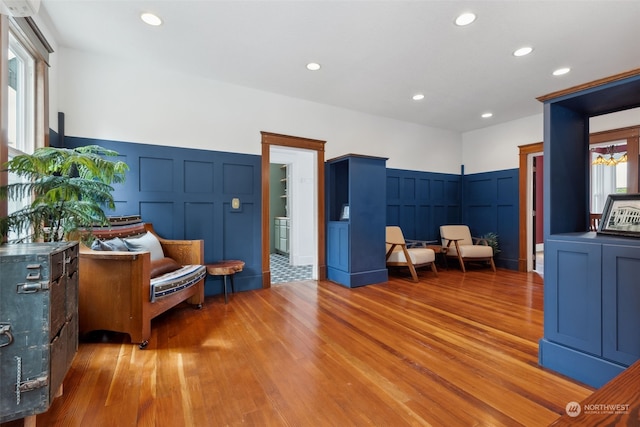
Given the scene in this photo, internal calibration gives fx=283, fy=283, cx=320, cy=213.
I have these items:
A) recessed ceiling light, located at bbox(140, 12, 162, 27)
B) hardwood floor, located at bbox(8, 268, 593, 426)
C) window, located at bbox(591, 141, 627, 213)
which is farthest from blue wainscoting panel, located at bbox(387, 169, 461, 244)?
window, located at bbox(591, 141, 627, 213)

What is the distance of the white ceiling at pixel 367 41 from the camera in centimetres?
238

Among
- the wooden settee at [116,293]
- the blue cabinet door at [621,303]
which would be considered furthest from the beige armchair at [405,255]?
the wooden settee at [116,293]

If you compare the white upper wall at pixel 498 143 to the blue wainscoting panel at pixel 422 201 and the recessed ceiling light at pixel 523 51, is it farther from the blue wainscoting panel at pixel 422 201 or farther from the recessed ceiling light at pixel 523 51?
the recessed ceiling light at pixel 523 51

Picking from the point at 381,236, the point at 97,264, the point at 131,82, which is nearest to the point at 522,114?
the point at 381,236

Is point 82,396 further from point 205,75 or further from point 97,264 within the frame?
point 205,75

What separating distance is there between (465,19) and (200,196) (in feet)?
11.2

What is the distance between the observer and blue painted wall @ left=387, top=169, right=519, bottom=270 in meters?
5.40

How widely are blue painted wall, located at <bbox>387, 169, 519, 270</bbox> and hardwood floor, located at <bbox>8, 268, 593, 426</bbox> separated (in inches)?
101

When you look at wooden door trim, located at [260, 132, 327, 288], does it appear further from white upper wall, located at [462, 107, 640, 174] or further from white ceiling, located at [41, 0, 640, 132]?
white upper wall, located at [462, 107, 640, 174]

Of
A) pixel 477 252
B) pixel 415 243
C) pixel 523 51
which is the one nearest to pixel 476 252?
pixel 477 252

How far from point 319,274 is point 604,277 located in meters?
3.40

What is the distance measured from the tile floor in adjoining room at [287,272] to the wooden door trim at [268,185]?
1.38 feet

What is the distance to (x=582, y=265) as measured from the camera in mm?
1793

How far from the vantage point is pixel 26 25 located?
2215mm
